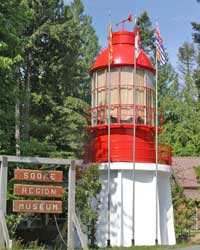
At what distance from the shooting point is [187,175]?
124 ft

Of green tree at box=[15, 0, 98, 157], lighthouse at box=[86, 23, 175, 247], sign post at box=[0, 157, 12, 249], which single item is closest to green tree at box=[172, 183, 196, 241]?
lighthouse at box=[86, 23, 175, 247]

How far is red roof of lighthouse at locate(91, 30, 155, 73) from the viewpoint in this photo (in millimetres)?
21281

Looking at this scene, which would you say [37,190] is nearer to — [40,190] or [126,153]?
[40,190]

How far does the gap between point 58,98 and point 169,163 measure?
939 cm

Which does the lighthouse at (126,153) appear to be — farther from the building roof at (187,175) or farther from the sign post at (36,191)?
the building roof at (187,175)

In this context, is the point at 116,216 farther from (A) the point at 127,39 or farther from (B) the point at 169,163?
(A) the point at 127,39

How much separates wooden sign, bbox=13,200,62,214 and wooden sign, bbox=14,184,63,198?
233 millimetres

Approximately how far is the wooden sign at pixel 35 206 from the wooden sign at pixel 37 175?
0.71m

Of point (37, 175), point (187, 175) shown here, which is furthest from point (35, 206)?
point (187, 175)

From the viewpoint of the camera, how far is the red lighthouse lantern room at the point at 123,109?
21141 millimetres

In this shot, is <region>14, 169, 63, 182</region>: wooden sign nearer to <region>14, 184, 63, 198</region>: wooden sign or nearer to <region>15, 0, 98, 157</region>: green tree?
<region>14, 184, 63, 198</region>: wooden sign

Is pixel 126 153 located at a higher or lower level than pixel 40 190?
higher

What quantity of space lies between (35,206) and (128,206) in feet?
17.0

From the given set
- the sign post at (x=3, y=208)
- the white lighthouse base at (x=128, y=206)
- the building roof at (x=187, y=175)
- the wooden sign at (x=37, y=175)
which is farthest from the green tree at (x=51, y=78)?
the sign post at (x=3, y=208)
